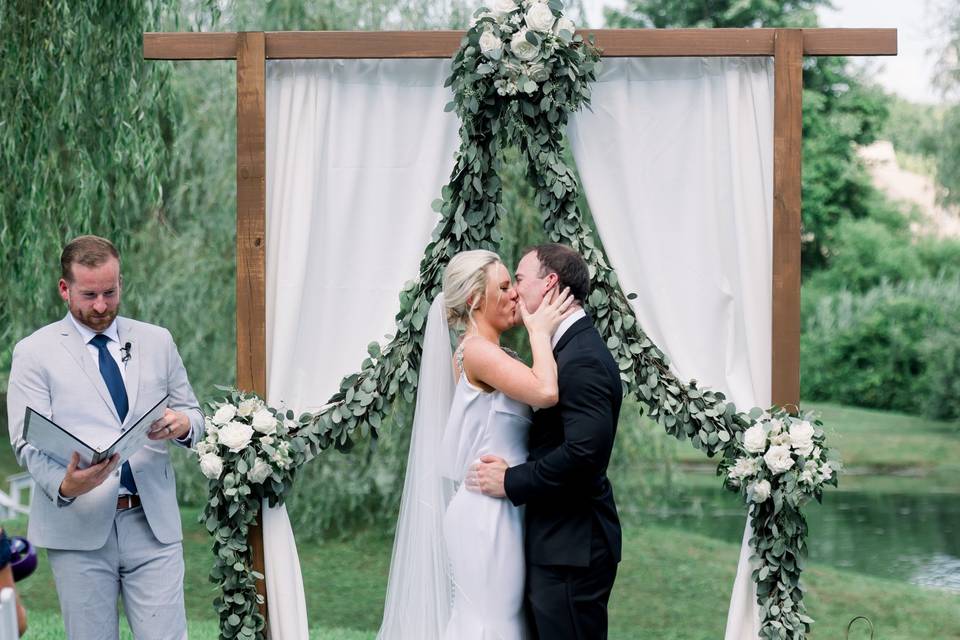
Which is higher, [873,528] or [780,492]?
[780,492]

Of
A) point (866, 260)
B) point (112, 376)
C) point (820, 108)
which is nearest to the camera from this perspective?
point (112, 376)

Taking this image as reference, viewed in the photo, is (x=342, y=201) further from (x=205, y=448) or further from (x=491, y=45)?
(x=205, y=448)

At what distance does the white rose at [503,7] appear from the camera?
4.07 meters

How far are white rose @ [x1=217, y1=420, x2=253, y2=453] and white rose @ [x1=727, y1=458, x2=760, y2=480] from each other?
1.68m

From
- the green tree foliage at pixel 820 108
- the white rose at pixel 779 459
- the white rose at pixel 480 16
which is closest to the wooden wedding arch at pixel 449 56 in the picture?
the white rose at pixel 480 16

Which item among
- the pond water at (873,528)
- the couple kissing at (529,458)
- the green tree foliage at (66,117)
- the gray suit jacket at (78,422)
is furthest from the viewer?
the pond water at (873,528)

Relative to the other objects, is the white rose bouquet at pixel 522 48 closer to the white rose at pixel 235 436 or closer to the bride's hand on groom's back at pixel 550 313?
the bride's hand on groom's back at pixel 550 313

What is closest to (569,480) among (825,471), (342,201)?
(825,471)

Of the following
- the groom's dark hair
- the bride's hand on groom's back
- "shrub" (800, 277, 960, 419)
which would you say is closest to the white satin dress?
the bride's hand on groom's back

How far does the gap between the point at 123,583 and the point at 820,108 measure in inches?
759

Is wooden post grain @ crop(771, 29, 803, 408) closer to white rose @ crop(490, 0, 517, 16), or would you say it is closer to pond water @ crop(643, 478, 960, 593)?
white rose @ crop(490, 0, 517, 16)

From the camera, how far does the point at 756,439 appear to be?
402 centimetres

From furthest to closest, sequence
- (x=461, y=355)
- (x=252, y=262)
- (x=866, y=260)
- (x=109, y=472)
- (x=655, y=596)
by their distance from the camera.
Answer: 1. (x=866, y=260)
2. (x=655, y=596)
3. (x=252, y=262)
4. (x=461, y=355)
5. (x=109, y=472)

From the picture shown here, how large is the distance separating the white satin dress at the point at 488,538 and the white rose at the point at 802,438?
3.29ft
